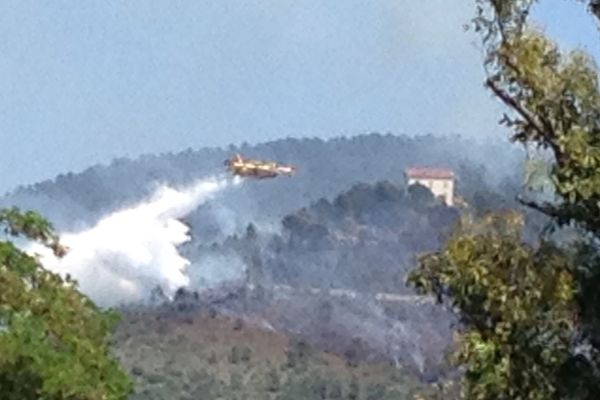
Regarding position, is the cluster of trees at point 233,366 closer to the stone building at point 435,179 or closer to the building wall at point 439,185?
the building wall at point 439,185

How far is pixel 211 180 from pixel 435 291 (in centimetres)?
15011

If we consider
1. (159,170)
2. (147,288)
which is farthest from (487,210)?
(159,170)

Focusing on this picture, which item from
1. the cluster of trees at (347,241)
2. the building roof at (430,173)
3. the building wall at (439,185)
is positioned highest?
the building roof at (430,173)

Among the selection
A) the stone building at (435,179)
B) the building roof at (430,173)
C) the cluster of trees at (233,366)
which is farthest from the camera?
the building roof at (430,173)

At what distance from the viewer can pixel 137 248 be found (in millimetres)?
140250

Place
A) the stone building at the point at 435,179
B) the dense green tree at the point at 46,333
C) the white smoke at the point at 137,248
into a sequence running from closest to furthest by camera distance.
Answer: the dense green tree at the point at 46,333
the white smoke at the point at 137,248
the stone building at the point at 435,179

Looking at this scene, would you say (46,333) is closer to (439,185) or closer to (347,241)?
(347,241)

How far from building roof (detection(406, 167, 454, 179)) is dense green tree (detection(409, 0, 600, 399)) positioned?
16211 cm

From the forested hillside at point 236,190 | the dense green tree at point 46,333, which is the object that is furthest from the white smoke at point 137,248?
the dense green tree at point 46,333

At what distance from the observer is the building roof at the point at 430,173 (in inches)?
7005

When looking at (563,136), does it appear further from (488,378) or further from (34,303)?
(34,303)

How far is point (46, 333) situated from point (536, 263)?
7.62m

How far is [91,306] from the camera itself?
22.4 meters

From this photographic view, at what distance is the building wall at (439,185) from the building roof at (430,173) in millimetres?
Answer: 416
